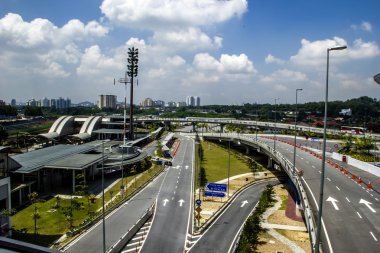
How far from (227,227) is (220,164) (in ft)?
161

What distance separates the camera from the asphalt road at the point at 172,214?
37.6 m

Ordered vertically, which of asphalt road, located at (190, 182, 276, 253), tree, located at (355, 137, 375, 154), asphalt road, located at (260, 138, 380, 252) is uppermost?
tree, located at (355, 137, 375, 154)

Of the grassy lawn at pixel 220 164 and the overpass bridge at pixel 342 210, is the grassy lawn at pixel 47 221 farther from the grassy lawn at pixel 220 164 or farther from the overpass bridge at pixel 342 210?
the overpass bridge at pixel 342 210

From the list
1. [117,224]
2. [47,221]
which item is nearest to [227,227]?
[117,224]

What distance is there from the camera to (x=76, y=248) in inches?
1416

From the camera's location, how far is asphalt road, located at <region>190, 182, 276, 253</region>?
122 feet

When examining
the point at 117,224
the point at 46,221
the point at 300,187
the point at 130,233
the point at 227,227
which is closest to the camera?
the point at 130,233

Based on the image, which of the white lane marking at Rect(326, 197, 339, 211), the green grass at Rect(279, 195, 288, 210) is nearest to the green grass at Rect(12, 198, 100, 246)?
the green grass at Rect(279, 195, 288, 210)

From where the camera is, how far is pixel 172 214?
158ft

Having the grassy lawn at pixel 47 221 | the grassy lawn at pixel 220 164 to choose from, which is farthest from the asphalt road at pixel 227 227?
the grassy lawn at pixel 47 221

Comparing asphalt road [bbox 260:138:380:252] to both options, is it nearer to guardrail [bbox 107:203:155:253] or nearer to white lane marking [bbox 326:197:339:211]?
white lane marking [bbox 326:197:339:211]

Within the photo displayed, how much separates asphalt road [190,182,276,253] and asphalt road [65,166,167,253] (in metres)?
10.3

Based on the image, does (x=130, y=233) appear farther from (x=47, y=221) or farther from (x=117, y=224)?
(x=47, y=221)

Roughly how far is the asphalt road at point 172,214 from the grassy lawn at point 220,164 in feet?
18.5
